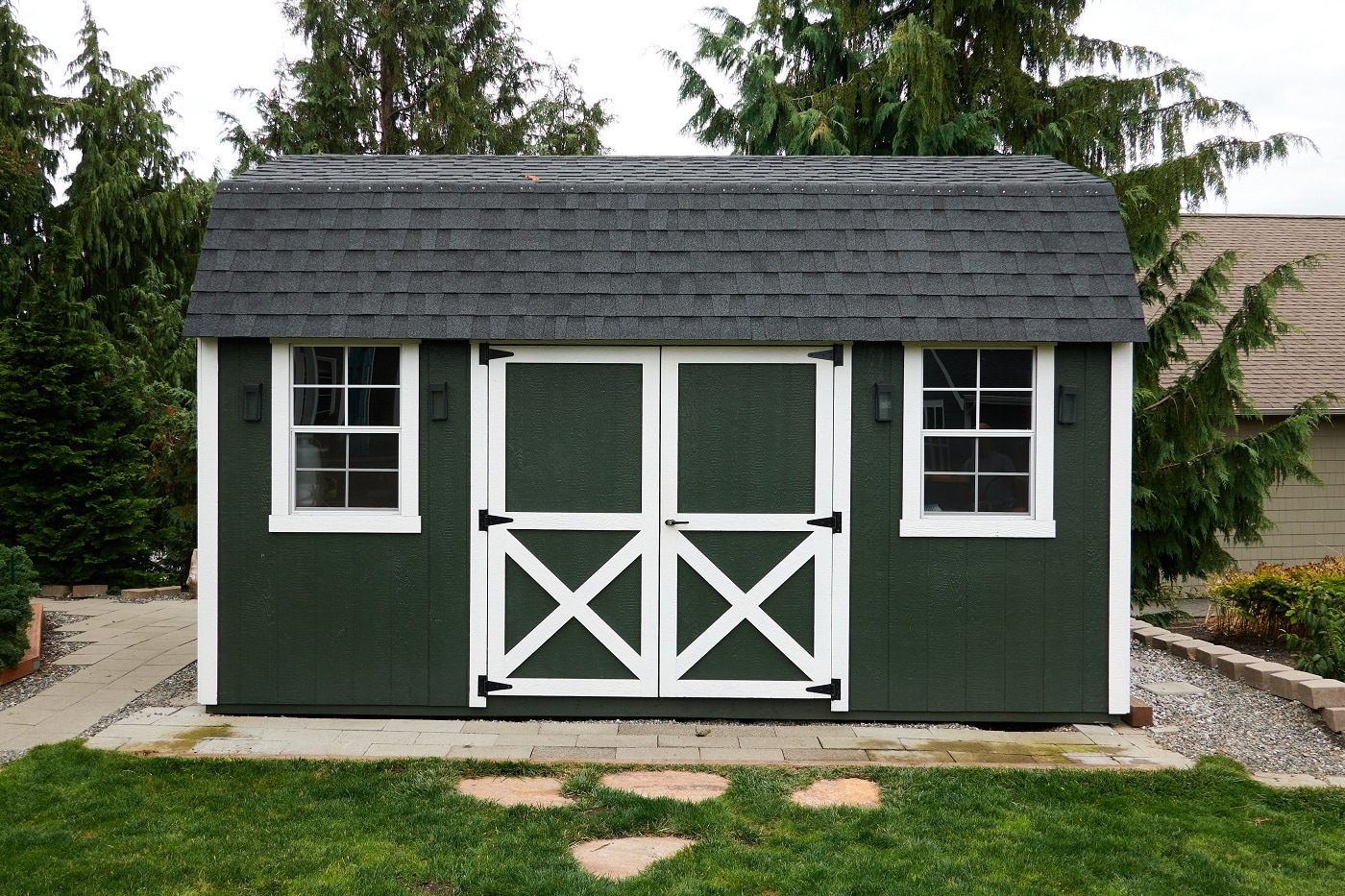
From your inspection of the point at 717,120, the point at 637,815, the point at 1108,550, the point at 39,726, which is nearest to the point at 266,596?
the point at 39,726

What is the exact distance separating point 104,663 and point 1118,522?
638cm

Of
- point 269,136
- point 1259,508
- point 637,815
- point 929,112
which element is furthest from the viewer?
point 269,136

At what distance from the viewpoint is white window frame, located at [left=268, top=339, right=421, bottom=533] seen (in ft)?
17.1

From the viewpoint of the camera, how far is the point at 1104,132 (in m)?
9.70

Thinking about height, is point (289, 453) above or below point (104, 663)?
above

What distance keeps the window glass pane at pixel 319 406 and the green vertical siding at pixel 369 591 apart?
419 mm

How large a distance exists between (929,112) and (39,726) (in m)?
9.22

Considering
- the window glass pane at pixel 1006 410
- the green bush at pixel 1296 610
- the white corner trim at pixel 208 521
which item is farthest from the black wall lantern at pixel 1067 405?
the white corner trim at pixel 208 521

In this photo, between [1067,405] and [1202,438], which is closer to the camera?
A: [1067,405]

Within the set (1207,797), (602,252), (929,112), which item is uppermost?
(929,112)

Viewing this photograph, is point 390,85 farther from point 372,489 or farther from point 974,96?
point 372,489

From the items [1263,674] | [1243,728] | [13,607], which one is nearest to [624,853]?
[1243,728]

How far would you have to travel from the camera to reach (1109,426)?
519 centimetres

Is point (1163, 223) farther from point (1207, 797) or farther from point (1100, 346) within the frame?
point (1207, 797)
